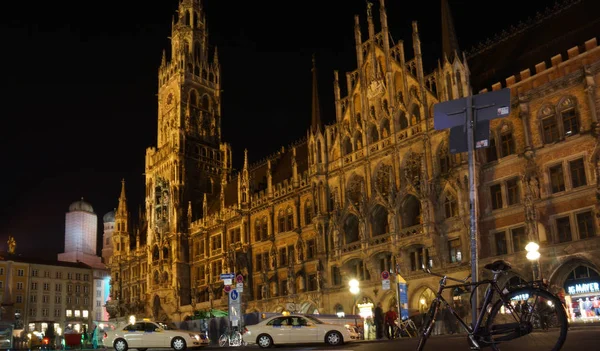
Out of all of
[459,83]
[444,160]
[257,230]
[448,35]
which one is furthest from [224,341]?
[257,230]

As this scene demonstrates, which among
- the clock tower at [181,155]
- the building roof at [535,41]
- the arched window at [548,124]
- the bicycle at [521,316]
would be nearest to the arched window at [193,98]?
the clock tower at [181,155]

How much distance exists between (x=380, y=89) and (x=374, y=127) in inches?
109

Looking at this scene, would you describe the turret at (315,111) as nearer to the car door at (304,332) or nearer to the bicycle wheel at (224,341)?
the bicycle wheel at (224,341)

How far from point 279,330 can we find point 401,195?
19.0 meters

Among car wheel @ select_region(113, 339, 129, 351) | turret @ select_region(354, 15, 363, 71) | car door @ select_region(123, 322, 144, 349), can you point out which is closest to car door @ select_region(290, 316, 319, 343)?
car door @ select_region(123, 322, 144, 349)

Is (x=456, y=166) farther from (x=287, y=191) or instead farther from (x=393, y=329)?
(x=287, y=191)

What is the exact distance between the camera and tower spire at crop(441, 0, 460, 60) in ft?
128

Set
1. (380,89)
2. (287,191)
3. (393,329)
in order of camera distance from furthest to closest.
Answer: (287,191)
(380,89)
(393,329)

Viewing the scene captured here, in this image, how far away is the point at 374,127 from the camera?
43.8 m

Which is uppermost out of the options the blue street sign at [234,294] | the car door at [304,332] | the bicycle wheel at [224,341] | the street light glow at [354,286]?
the street light glow at [354,286]

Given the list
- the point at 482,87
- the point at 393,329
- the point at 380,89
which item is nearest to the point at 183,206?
the point at 380,89

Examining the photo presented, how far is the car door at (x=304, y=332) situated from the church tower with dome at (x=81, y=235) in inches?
4838

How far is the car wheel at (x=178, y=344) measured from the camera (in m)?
23.3

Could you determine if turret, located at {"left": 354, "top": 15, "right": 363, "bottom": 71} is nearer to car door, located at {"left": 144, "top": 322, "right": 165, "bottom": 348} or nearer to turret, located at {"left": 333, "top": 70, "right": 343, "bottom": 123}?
turret, located at {"left": 333, "top": 70, "right": 343, "bottom": 123}
